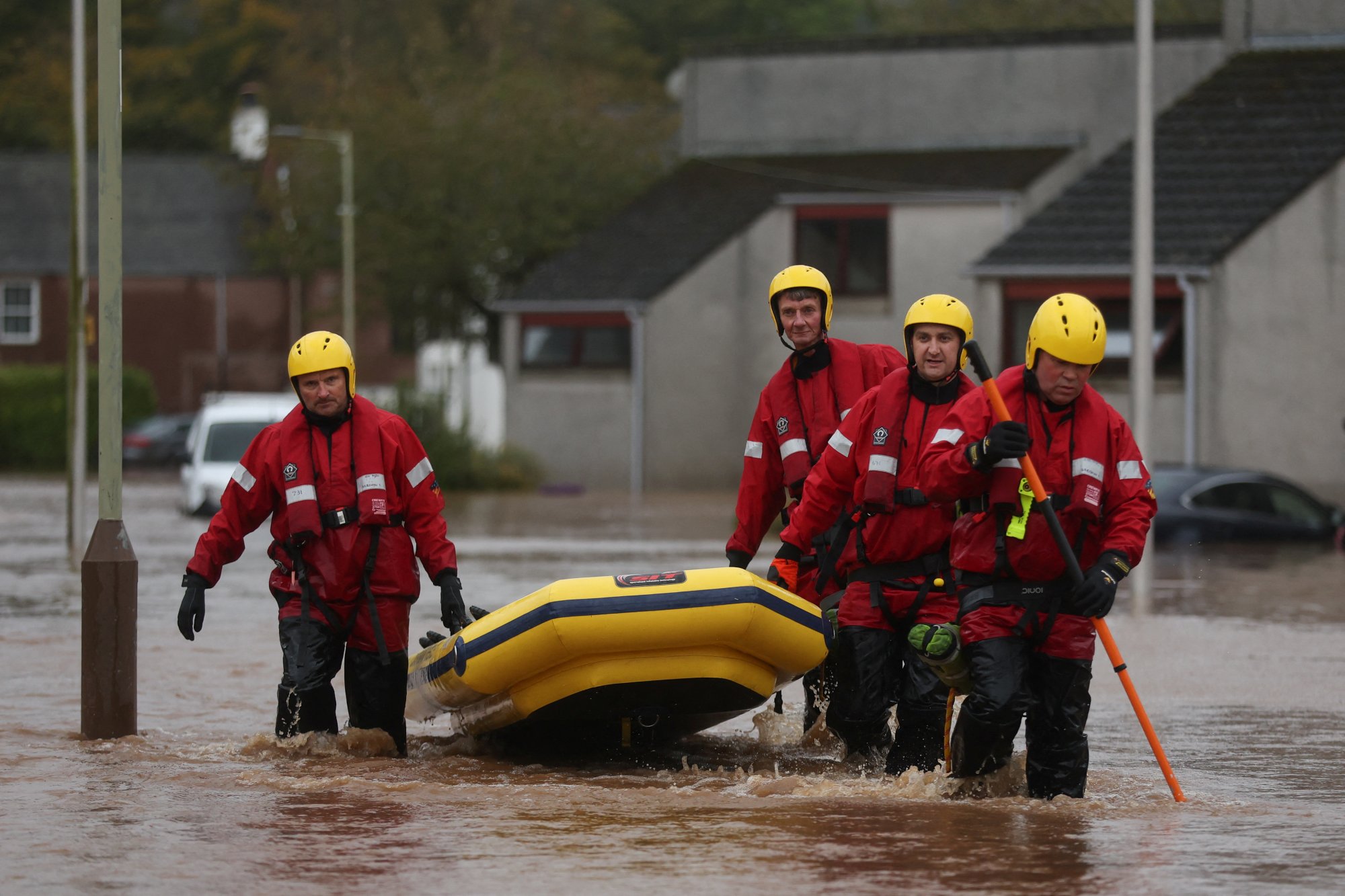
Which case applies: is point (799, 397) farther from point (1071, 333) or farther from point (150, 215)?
point (150, 215)

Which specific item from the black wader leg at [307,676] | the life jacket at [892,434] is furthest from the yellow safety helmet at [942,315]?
the black wader leg at [307,676]

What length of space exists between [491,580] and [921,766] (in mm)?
10533

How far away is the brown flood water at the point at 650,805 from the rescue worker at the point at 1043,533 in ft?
1.13

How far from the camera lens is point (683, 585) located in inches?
348

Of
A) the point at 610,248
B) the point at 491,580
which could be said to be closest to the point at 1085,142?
the point at 610,248

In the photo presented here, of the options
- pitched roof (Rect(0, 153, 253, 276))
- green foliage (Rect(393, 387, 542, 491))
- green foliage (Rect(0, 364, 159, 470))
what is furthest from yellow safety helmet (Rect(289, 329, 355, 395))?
pitched roof (Rect(0, 153, 253, 276))

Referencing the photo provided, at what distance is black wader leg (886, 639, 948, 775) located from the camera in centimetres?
870

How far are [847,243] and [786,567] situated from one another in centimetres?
2944

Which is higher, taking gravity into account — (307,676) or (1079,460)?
(1079,460)

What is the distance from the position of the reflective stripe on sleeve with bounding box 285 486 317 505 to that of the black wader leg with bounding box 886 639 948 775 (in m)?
2.58

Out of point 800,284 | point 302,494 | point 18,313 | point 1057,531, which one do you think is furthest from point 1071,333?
point 18,313

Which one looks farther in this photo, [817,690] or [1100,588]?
[817,690]

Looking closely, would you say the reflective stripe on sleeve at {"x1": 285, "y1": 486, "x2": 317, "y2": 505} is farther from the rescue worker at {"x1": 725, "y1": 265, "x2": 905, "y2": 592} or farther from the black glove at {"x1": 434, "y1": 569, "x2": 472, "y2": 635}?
the rescue worker at {"x1": 725, "y1": 265, "x2": 905, "y2": 592}

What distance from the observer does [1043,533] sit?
26.0ft
